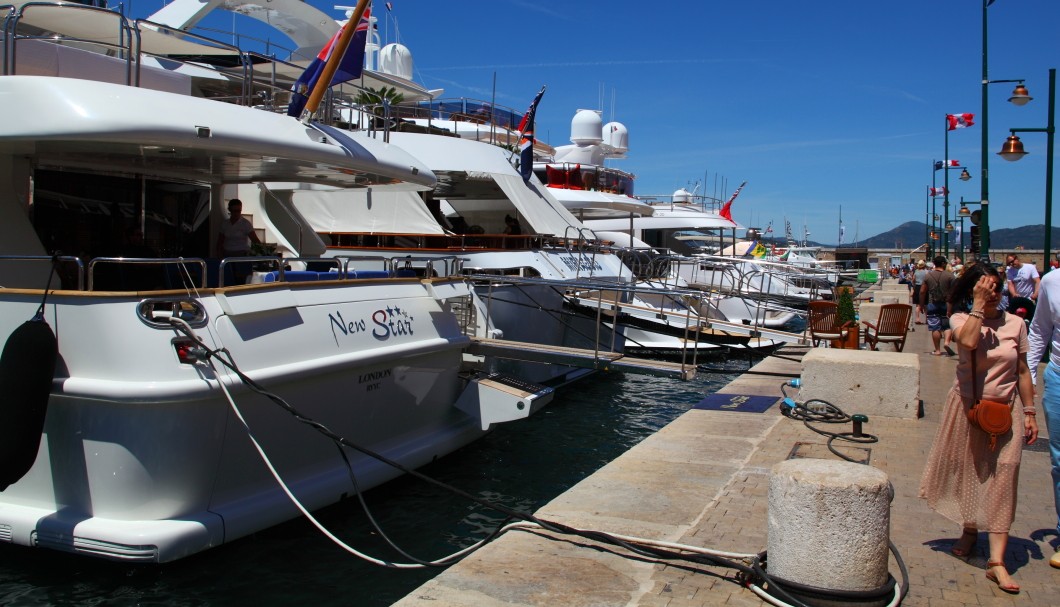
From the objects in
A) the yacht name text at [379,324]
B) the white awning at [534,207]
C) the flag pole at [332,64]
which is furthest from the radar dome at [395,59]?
the yacht name text at [379,324]

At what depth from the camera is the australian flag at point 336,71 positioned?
312 inches

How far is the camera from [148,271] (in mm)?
7516

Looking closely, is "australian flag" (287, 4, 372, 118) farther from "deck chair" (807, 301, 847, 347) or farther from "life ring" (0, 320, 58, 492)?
"deck chair" (807, 301, 847, 347)

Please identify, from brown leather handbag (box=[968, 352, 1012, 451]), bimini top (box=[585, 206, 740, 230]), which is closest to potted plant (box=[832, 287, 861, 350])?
brown leather handbag (box=[968, 352, 1012, 451])

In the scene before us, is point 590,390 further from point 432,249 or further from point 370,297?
point 370,297

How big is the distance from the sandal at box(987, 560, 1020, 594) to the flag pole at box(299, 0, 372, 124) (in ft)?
20.4

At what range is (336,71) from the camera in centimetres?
828

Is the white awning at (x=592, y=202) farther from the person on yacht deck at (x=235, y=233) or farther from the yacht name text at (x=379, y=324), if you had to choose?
the yacht name text at (x=379, y=324)

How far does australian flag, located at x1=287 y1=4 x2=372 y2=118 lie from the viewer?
7918mm

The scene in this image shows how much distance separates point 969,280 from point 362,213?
35.1 feet

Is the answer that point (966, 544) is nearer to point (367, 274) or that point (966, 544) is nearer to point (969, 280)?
point (969, 280)

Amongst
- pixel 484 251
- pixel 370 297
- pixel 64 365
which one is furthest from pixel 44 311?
pixel 484 251

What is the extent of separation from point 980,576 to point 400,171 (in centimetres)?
622

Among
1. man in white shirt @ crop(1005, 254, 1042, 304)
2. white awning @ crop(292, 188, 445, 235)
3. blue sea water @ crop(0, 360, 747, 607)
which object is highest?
white awning @ crop(292, 188, 445, 235)
